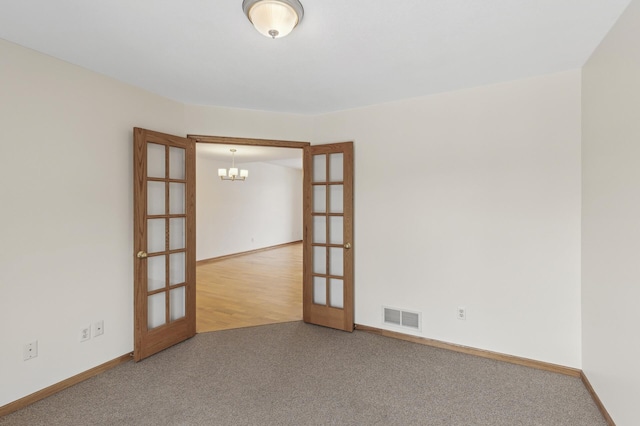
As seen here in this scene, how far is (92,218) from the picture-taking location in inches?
103

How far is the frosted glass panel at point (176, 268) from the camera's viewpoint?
323cm

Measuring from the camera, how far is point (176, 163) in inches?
129

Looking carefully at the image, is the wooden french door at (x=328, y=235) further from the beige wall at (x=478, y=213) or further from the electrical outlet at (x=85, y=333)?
the electrical outlet at (x=85, y=333)

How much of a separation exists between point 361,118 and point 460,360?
102 inches

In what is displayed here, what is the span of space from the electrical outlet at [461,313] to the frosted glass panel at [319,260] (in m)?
1.46

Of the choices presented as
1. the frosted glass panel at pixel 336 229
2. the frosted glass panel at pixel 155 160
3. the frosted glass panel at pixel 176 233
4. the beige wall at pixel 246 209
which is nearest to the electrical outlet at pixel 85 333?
the frosted glass panel at pixel 176 233

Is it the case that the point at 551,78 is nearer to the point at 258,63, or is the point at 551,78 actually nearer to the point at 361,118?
the point at 361,118

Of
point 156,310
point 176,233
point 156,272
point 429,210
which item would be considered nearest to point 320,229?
point 429,210

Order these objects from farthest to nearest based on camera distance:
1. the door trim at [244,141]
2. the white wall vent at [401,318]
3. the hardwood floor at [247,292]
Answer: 1. the hardwood floor at [247,292]
2. the door trim at [244,141]
3. the white wall vent at [401,318]

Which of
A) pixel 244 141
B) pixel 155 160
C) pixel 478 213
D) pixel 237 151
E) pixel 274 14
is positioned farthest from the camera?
pixel 237 151

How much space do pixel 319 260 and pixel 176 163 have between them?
6.25 ft

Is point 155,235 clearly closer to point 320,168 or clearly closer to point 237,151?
point 320,168

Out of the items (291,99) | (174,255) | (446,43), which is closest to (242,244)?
(174,255)

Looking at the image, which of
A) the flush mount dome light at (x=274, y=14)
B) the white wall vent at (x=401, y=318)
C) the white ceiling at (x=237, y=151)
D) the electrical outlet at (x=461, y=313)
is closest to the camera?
the flush mount dome light at (x=274, y=14)
